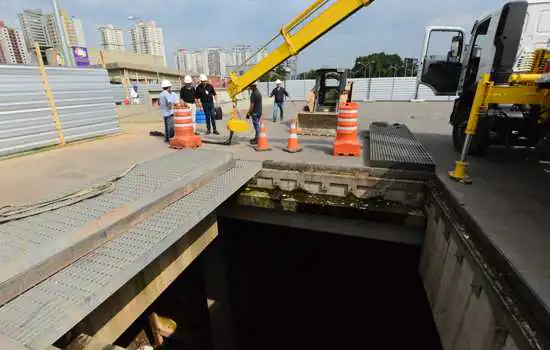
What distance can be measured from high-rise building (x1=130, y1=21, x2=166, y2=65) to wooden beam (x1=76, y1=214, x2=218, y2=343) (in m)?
61.5

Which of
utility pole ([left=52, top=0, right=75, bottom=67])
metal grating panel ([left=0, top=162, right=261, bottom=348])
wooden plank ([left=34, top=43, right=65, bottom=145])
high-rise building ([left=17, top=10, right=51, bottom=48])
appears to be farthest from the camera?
high-rise building ([left=17, top=10, right=51, bottom=48])

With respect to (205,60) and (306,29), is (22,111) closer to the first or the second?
(306,29)

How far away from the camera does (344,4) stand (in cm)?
557

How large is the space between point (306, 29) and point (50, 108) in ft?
21.2

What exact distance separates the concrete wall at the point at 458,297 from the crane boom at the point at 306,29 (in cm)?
409

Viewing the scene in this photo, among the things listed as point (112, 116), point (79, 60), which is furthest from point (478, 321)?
point (79, 60)

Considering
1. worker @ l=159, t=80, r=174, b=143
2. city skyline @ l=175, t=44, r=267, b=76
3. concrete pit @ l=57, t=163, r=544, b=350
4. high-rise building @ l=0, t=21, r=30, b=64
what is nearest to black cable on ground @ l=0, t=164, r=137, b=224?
concrete pit @ l=57, t=163, r=544, b=350

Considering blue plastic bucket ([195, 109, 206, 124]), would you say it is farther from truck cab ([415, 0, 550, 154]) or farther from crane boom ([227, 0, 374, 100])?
truck cab ([415, 0, 550, 154])

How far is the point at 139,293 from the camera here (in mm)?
2965

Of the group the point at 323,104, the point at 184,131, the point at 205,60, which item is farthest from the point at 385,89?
the point at 205,60

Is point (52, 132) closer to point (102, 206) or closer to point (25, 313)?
point (102, 206)

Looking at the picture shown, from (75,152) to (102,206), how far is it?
14.5ft

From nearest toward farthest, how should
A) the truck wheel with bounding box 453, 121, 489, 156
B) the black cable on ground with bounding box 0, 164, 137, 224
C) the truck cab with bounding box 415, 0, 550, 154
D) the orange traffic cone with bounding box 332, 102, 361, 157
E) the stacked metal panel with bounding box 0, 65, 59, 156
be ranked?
the black cable on ground with bounding box 0, 164, 137, 224 < the truck cab with bounding box 415, 0, 550, 154 < the truck wheel with bounding box 453, 121, 489, 156 < the orange traffic cone with bounding box 332, 102, 361, 157 < the stacked metal panel with bounding box 0, 65, 59, 156

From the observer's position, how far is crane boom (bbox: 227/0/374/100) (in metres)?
5.60
